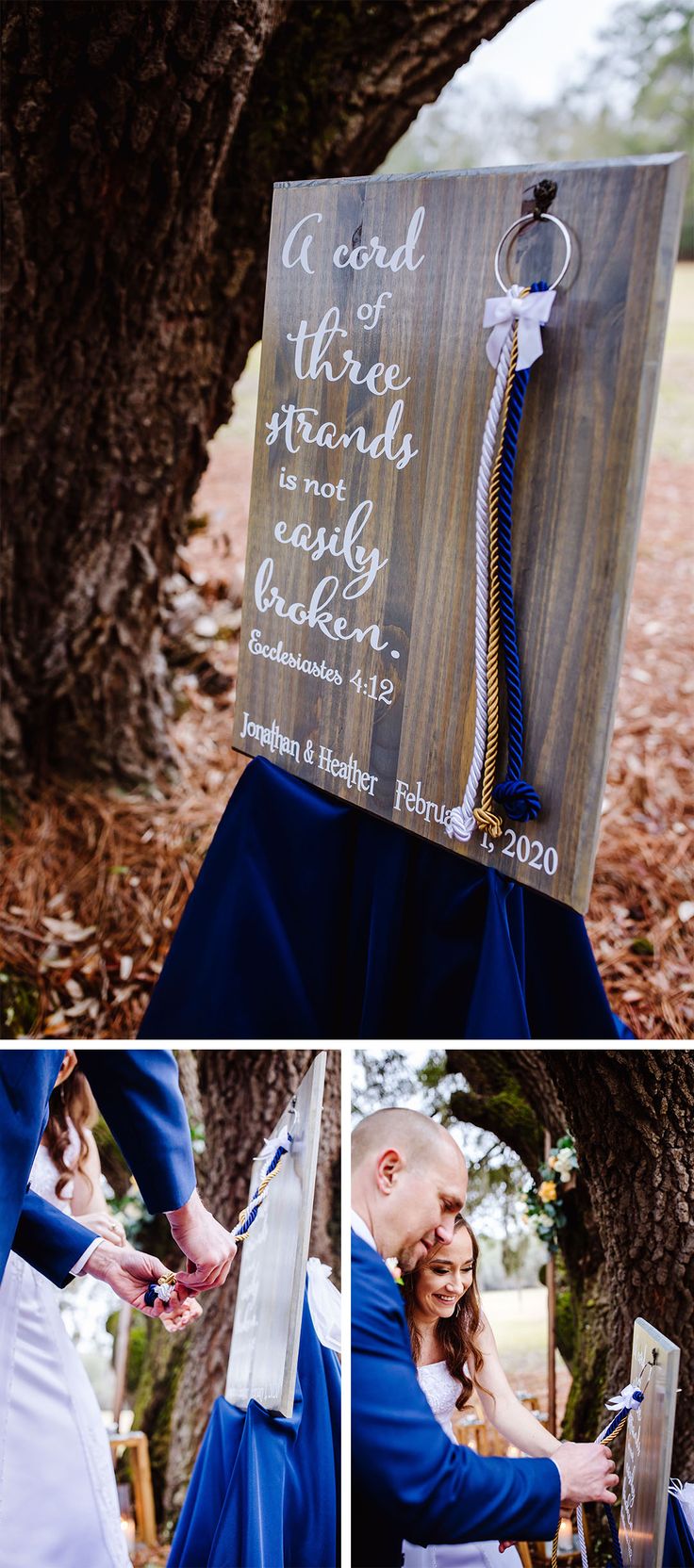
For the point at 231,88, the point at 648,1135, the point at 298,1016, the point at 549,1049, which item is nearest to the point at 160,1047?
the point at 298,1016

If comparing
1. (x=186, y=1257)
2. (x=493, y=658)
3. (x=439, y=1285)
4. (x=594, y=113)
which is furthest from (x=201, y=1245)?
(x=594, y=113)

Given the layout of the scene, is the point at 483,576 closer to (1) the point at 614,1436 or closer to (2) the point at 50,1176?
(2) the point at 50,1176

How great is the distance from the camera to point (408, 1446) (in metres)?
0.99

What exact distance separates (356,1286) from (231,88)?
150 cm

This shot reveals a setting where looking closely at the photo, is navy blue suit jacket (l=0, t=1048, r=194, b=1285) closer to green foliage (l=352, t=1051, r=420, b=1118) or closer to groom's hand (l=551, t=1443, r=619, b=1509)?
green foliage (l=352, t=1051, r=420, b=1118)

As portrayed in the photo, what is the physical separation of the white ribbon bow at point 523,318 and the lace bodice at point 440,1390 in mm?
863

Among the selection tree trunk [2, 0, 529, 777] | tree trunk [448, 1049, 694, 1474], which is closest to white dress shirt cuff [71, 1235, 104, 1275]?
tree trunk [448, 1049, 694, 1474]

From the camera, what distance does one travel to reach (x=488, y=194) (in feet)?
2.95

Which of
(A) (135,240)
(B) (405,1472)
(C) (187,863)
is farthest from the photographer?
(C) (187,863)

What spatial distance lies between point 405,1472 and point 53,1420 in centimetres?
32

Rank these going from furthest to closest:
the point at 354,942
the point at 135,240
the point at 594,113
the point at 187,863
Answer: the point at 594,113
the point at 187,863
the point at 135,240
the point at 354,942

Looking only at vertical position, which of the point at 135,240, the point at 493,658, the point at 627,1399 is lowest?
the point at 627,1399

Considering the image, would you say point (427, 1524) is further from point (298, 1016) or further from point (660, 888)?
point (660, 888)

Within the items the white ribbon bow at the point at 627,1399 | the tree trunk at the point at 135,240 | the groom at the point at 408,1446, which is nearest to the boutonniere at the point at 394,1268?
the groom at the point at 408,1446
